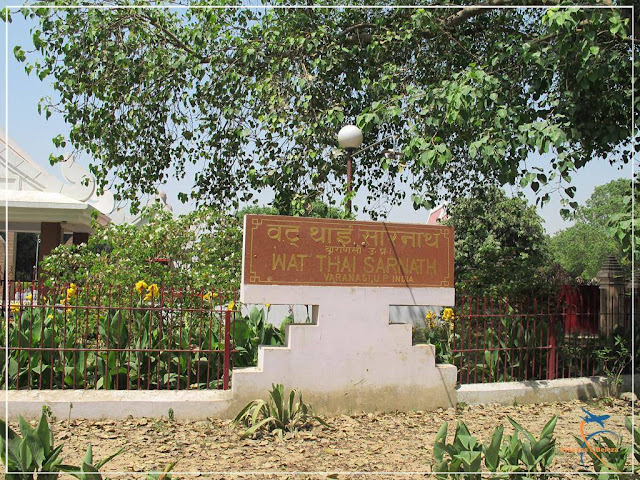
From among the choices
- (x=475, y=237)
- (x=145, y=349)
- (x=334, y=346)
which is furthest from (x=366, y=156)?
(x=475, y=237)

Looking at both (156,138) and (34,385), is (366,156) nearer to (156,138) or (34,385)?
(156,138)

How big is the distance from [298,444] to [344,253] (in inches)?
83.9

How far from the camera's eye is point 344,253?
6.64m

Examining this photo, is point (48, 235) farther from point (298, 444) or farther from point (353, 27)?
point (298, 444)

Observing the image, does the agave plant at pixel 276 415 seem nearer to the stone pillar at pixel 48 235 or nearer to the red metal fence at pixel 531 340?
the red metal fence at pixel 531 340

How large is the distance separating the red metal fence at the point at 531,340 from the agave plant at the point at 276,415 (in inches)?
87.0

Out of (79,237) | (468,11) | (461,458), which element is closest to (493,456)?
(461,458)

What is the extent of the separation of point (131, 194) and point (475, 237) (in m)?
12.9

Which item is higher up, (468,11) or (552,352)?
(468,11)

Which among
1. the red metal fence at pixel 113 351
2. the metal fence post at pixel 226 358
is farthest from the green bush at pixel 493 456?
the red metal fence at pixel 113 351

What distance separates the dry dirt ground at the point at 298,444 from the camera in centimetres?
477

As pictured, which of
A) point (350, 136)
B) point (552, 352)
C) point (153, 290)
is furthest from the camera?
point (552, 352)

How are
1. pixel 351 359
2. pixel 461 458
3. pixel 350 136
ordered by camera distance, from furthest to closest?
pixel 350 136, pixel 351 359, pixel 461 458

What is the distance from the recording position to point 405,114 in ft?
26.0
